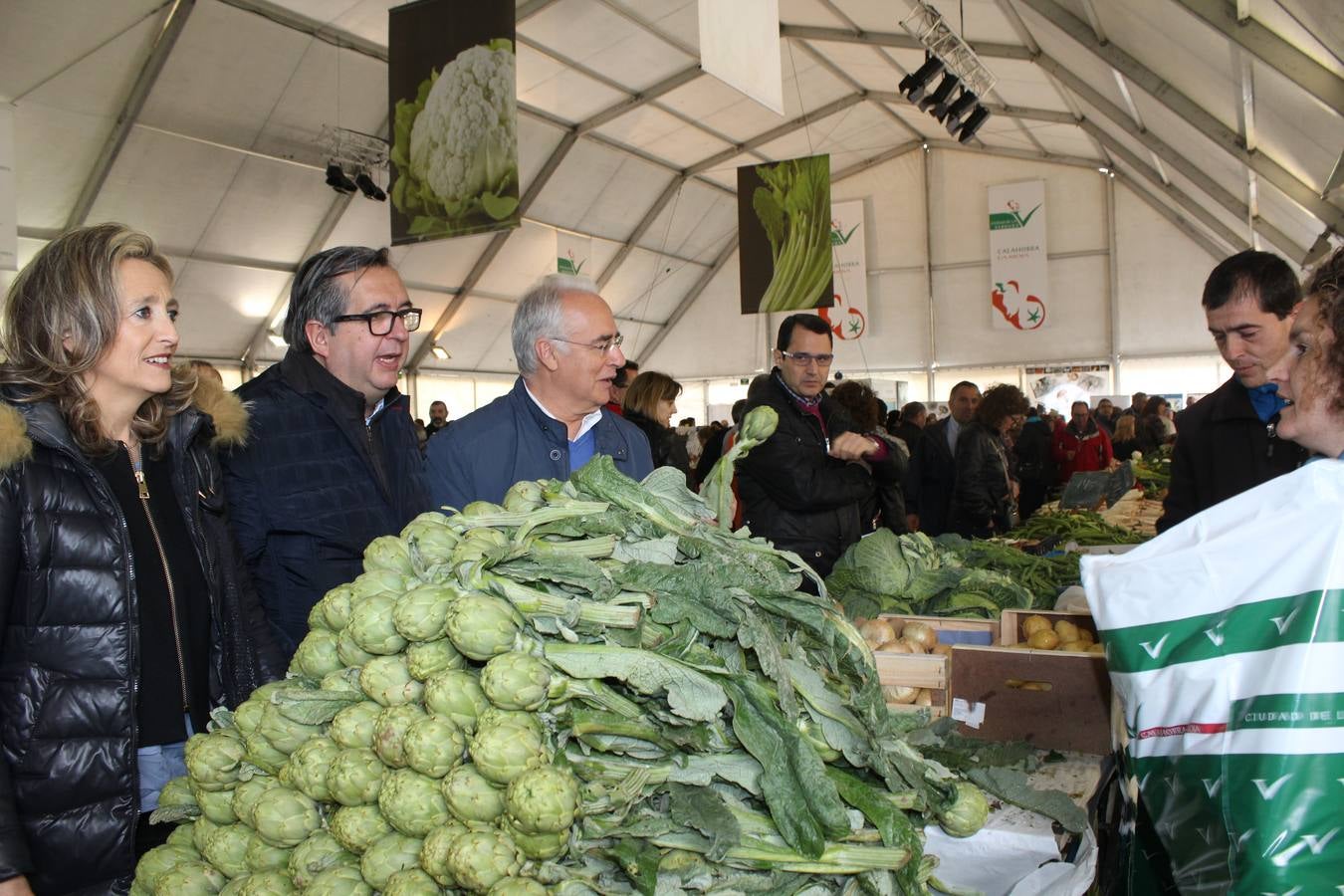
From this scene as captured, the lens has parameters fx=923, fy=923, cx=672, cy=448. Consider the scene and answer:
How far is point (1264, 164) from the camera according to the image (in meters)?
6.93

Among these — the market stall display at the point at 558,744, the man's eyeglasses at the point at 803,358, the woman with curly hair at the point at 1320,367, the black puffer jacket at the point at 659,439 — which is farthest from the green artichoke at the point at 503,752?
the black puffer jacket at the point at 659,439

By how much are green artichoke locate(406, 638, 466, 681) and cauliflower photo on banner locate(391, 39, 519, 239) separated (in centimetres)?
468

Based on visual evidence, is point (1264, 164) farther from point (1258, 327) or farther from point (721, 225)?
point (721, 225)

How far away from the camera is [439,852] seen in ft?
3.29

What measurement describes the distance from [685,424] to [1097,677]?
497 inches

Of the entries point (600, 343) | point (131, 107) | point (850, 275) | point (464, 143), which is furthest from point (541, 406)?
point (850, 275)

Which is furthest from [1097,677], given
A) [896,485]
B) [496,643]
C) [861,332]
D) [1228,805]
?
[861,332]

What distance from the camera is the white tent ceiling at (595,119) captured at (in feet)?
21.6

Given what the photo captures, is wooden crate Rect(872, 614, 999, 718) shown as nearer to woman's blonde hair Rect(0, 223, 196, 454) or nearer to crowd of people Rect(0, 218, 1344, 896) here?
crowd of people Rect(0, 218, 1344, 896)

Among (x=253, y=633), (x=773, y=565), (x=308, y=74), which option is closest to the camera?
(x=773, y=565)

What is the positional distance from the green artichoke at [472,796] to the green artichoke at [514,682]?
0.28 feet

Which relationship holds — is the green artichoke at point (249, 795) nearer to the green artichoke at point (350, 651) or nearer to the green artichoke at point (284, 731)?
the green artichoke at point (284, 731)

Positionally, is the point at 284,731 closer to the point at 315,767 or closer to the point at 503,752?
the point at 315,767

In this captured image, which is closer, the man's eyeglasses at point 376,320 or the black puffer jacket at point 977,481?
the man's eyeglasses at point 376,320
